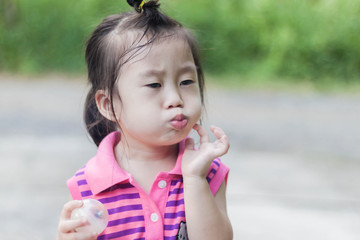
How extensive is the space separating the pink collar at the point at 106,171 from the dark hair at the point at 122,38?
0.16m

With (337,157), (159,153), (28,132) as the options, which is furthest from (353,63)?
(159,153)

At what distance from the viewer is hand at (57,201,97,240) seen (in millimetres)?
1560

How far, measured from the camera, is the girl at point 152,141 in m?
1.69

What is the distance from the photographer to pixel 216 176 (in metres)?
1.87

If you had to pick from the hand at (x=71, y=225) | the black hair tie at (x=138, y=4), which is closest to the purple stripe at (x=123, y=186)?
the hand at (x=71, y=225)

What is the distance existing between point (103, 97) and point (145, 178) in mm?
297

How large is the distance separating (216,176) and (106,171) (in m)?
0.37

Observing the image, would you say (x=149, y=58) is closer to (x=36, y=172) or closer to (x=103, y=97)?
(x=103, y=97)

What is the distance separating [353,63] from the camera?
23.6ft

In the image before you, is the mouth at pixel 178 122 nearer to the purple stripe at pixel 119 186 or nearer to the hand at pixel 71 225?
the purple stripe at pixel 119 186

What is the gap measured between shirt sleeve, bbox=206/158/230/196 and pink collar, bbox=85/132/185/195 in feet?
0.40

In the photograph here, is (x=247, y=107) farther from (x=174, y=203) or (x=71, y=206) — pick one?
(x=71, y=206)

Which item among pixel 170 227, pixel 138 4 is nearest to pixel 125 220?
pixel 170 227

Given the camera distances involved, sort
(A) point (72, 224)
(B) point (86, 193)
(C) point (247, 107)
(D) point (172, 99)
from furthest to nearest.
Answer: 1. (C) point (247, 107)
2. (B) point (86, 193)
3. (D) point (172, 99)
4. (A) point (72, 224)
